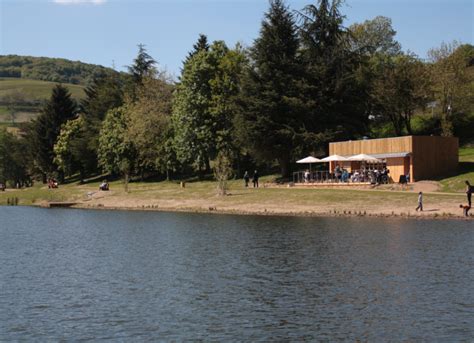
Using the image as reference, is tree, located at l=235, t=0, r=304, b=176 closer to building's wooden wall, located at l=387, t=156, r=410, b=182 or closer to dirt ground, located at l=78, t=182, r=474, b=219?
dirt ground, located at l=78, t=182, r=474, b=219

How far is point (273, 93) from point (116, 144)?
3430cm

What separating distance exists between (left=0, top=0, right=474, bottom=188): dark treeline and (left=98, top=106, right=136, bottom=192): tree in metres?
0.22

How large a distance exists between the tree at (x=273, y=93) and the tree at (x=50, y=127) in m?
50.3

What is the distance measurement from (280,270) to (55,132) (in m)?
95.2

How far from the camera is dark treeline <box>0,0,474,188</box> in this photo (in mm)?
79000

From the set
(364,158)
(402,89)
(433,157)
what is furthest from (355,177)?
(402,89)

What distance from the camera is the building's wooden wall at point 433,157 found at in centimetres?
Answer: 6562

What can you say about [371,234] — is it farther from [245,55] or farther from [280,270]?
[245,55]

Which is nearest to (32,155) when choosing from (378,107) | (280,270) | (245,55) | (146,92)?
(146,92)

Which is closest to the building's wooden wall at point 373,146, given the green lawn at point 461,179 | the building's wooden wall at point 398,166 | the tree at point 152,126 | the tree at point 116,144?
the building's wooden wall at point 398,166

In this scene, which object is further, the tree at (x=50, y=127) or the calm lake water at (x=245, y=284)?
the tree at (x=50, y=127)

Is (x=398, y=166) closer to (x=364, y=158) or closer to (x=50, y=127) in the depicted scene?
(x=364, y=158)

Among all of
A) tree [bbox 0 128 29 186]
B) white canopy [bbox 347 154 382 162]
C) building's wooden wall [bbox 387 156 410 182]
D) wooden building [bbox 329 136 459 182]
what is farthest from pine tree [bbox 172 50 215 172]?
tree [bbox 0 128 29 186]

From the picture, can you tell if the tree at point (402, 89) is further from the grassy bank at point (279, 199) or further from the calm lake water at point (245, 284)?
the calm lake water at point (245, 284)
